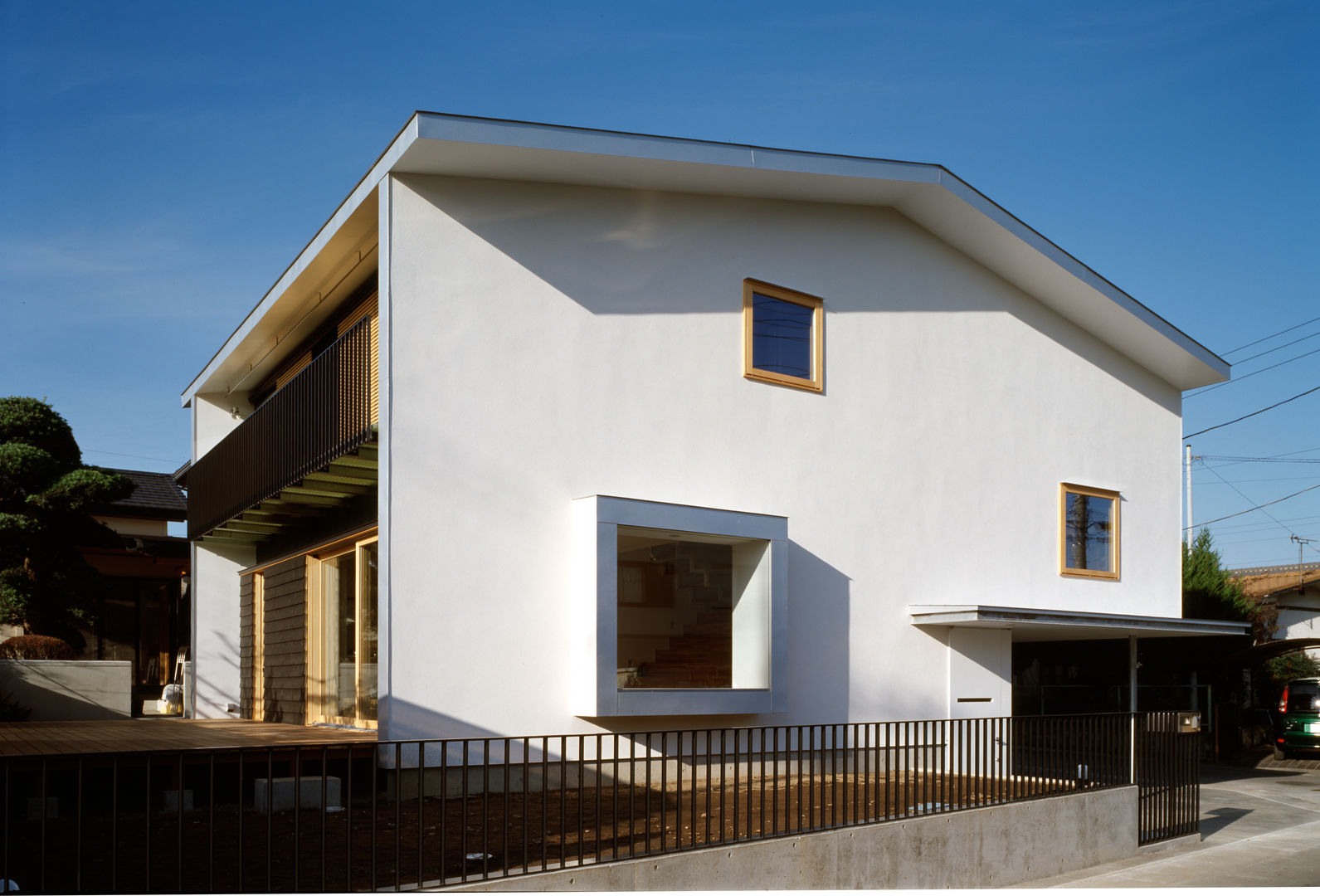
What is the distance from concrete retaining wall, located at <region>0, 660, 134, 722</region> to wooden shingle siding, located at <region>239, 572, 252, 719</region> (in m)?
1.72

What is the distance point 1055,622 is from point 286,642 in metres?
10.1

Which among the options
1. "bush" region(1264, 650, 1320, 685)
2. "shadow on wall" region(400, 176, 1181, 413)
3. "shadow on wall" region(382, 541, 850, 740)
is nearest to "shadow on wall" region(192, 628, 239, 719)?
"shadow on wall" region(382, 541, 850, 740)

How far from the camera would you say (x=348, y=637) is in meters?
13.4

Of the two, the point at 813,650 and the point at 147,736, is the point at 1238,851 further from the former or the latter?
the point at 147,736

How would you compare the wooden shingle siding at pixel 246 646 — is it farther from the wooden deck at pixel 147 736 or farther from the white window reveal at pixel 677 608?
the white window reveal at pixel 677 608

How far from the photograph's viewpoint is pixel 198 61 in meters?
12.4

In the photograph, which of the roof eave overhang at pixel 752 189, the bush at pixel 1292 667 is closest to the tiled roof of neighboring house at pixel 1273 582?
the bush at pixel 1292 667

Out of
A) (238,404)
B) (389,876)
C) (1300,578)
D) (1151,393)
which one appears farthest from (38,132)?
(1300,578)

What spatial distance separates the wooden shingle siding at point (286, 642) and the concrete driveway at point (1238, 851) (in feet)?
30.2

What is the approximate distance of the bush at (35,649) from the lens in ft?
53.9

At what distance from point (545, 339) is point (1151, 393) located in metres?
11.0

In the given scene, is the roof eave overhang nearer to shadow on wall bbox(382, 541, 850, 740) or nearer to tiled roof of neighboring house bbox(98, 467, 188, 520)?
shadow on wall bbox(382, 541, 850, 740)

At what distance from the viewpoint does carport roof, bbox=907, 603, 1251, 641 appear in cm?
1409

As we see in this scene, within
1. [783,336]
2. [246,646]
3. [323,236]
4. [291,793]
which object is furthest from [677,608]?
[246,646]
